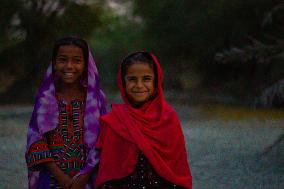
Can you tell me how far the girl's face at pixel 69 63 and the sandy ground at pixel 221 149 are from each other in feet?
6.99

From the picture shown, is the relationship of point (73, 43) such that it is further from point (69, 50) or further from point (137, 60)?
point (137, 60)

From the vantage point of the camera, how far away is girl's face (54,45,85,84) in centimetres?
196

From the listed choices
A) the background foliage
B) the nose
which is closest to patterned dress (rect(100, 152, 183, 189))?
the nose

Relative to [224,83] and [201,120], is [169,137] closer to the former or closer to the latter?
[201,120]

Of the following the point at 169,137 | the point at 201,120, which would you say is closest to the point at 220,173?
the point at 169,137

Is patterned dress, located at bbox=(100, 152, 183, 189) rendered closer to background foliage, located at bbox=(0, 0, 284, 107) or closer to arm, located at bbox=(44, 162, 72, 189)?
arm, located at bbox=(44, 162, 72, 189)

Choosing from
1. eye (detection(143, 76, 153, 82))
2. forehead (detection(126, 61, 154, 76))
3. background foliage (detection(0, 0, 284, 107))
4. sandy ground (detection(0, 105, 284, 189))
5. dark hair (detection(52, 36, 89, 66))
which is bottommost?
sandy ground (detection(0, 105, 284, 189))

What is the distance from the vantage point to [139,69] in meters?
1.91

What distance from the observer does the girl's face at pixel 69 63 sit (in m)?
1.96

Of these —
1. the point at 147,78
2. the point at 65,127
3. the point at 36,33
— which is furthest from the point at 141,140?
the point at 36,33

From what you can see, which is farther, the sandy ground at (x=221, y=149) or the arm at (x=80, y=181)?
the sandy ground at (x=221, y=149)

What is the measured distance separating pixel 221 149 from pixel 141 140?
11.7ft

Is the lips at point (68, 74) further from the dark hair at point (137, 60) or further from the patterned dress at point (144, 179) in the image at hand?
the patterned dress at point (144, 179)

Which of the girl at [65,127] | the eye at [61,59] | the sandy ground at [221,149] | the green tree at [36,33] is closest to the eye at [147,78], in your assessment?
the girl at [65,127]
